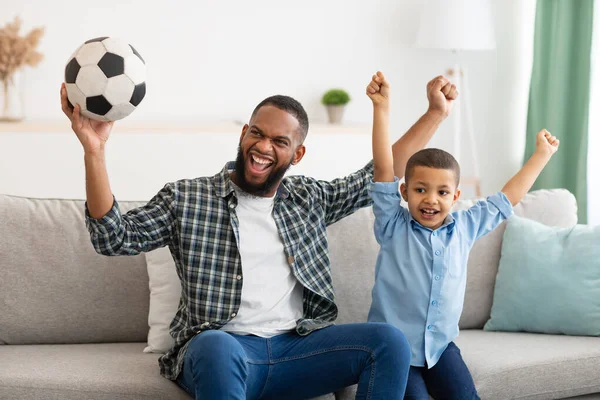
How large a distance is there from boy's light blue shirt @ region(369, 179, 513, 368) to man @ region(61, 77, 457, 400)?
143 millimetres

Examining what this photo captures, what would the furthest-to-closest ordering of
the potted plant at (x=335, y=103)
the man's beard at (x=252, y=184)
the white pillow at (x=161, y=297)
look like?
1. the potted plant at (x=335, y=103)
2. the white pillow at (x=161, y=297)
3. the man's beard at (x=252, y=184)

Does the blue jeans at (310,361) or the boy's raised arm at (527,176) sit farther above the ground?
the boy's raised arm at (527,176)

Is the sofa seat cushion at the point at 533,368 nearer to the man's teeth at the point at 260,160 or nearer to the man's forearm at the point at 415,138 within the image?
the man's forearm at the point at 415,138

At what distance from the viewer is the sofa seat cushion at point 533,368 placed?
2.24 m

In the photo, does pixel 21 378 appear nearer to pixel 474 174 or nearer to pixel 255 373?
pixel 255 373

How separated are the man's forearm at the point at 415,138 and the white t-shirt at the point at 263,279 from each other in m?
0.45

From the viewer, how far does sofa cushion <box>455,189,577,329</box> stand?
105 inches

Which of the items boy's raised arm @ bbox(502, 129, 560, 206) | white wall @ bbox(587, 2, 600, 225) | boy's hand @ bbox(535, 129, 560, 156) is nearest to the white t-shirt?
boy's raised arm @ bbox(502, 129, 560, 206)

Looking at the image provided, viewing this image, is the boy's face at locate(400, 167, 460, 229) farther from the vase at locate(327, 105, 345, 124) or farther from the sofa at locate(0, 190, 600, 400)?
the vase at locate(327, 105, 345, 124)

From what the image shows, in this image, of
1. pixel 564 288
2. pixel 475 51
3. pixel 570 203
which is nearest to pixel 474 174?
pixel 475 51

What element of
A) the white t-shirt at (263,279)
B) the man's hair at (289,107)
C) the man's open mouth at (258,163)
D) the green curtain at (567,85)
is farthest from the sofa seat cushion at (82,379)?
the green curtain at (567,85)

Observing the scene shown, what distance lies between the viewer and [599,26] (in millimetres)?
4355

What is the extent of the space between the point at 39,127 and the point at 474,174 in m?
2.66

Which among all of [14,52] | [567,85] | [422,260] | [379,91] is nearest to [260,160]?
[379,91]
